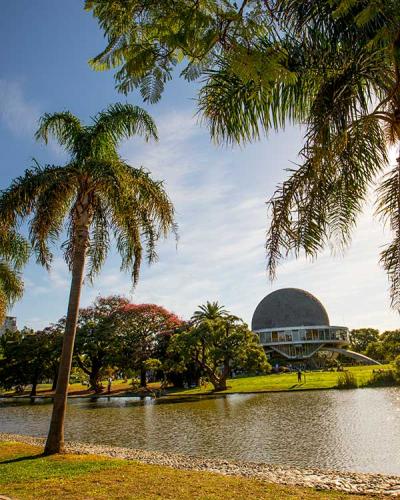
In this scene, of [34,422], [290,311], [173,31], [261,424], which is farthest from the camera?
[290,311]

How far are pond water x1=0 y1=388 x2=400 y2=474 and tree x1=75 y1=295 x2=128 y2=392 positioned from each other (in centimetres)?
1729

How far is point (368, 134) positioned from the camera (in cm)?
759

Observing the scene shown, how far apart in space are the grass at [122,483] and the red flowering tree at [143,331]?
37.6 meters

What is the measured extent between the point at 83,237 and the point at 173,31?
10.7 meters

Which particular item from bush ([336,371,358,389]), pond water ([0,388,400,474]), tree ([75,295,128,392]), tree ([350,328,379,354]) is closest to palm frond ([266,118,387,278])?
pond water ([0,388,400,474])

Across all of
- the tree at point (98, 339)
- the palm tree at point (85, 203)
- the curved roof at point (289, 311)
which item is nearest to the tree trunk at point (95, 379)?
the tree at point (98, 339)

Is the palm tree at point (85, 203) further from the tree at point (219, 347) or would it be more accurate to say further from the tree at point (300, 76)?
the tree at point (219, 347)

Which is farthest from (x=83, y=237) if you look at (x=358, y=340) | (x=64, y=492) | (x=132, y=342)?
(x=358, y=340)

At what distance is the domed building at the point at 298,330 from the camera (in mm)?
87625

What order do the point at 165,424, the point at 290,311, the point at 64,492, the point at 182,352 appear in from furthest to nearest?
the point at 290,311, the point at 182,352, the point at 165,424, the point at 64,492

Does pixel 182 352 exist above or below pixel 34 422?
above

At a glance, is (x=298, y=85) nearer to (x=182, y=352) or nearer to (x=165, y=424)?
(x=165, y=424)

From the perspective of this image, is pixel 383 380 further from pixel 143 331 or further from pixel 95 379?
pixel 95 379

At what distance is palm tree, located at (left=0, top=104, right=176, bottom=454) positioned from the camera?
13.2 meters
